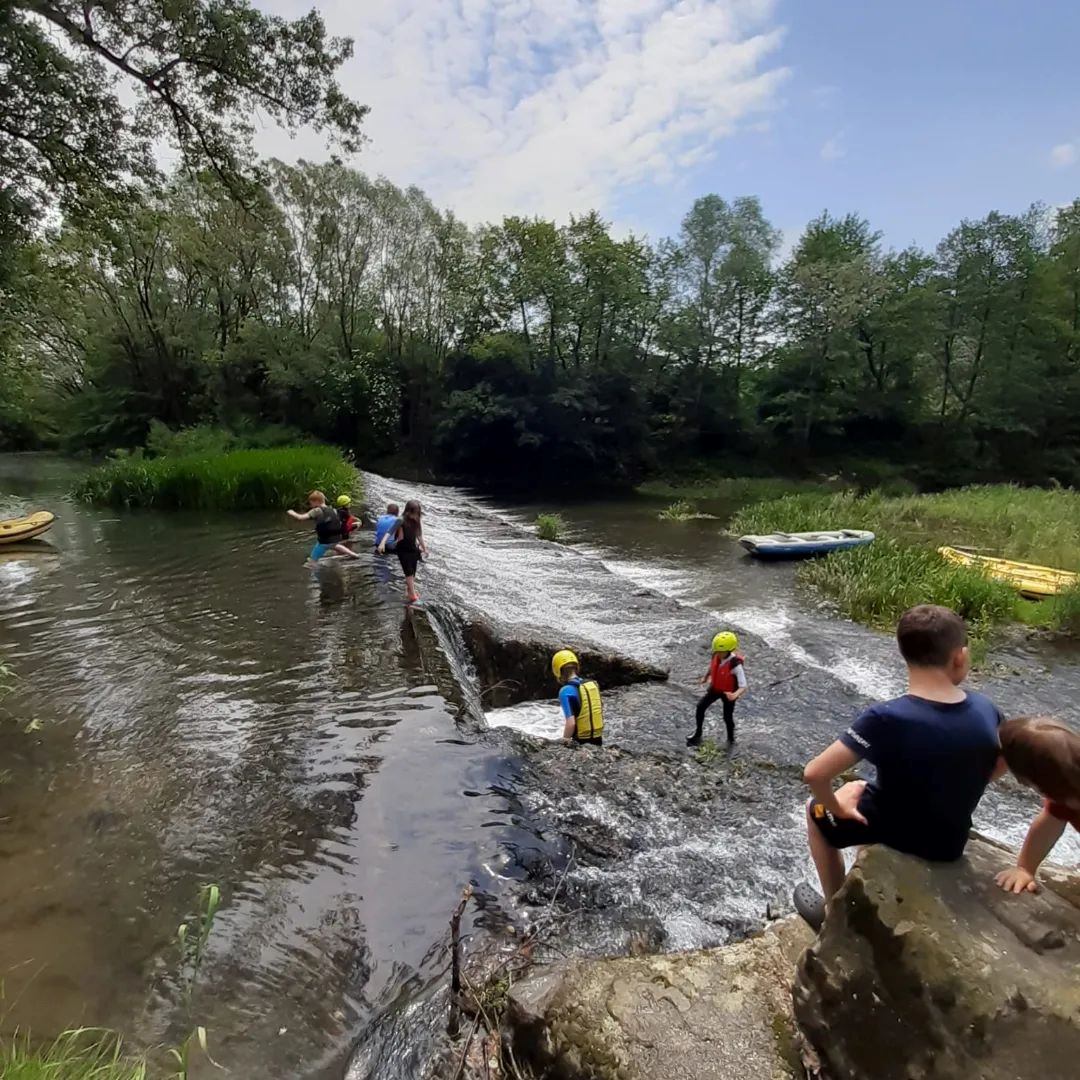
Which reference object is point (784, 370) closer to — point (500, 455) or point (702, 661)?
point (500, 455)

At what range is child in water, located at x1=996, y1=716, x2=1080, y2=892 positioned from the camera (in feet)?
7.33

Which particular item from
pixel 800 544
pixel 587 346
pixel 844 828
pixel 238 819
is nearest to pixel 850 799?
pixel 844 828

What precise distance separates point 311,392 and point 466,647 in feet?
101

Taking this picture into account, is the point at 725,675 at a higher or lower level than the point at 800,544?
higher

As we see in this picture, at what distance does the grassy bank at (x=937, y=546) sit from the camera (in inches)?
482

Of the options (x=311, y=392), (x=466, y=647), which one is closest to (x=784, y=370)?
(x=311, y=392)

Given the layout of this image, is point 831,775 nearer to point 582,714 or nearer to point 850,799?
point 850,799

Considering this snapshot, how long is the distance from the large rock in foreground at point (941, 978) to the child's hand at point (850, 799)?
0.55 ft

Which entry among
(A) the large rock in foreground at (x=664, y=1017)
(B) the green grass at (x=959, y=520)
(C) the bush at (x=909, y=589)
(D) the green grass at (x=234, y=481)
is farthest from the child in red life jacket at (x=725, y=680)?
(D) the green grass at (x=234, y=481)

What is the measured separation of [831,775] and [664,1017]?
126cm

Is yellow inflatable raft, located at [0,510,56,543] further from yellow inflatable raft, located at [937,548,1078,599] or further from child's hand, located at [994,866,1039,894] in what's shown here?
yellow inflatable raft, located at [937,548,1078,599]

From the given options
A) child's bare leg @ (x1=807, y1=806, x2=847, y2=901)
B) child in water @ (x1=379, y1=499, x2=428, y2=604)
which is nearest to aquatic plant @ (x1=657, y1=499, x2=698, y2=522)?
child in water @ (x1=379, y1=499, x2=428, y2=604)

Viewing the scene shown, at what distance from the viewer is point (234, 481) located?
63.1 ft

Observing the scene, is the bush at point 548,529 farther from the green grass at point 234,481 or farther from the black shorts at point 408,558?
the black shorts at point 408,558
